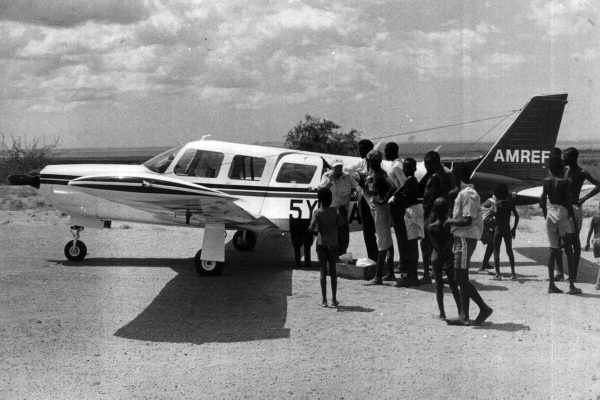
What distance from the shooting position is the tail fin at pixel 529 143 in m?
12.4

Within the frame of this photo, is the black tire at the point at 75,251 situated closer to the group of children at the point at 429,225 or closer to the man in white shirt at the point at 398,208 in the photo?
the group of children at the point at 429,225

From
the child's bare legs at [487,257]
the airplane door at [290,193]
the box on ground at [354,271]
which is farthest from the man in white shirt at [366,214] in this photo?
the child's bare legs at [487,257]

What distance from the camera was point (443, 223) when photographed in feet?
22.7

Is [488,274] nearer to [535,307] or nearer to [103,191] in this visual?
[535,307]

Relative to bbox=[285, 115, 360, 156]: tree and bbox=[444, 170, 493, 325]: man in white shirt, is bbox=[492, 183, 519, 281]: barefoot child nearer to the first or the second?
bbox=[444, 170, 493, 325]: man in white shirt

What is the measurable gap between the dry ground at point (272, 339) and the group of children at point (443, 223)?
1.30ft

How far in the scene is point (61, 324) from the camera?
719 centimetres

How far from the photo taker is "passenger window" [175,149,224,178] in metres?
10.9

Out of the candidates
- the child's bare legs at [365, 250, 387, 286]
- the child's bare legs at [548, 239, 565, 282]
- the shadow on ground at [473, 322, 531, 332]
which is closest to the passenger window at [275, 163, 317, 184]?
the child's bare legs at [365, 250, 387, 286]

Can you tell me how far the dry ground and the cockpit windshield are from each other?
5.48 feet

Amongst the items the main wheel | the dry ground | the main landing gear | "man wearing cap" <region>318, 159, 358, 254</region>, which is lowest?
the dry ground

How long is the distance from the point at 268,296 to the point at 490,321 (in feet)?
9.65

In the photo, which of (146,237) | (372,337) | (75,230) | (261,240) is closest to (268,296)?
(372,337)

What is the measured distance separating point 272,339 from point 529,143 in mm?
7855
